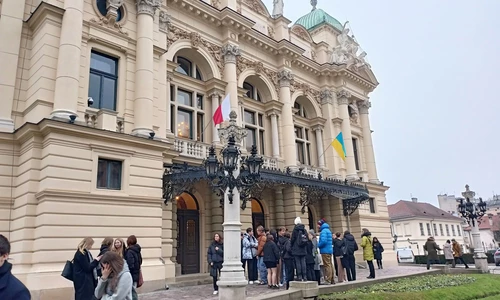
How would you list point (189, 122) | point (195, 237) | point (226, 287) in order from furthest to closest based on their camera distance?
1. point (189, 122)
2. point (195, 237)
3. point (226, 287)

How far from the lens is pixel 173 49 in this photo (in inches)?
750

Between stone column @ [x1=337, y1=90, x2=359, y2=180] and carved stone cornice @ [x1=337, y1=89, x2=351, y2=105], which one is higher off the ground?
carved stone cornice @ [x1=337, y1=89, x2=351, y2=105]

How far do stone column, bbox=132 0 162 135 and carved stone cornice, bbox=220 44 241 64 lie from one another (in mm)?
5076

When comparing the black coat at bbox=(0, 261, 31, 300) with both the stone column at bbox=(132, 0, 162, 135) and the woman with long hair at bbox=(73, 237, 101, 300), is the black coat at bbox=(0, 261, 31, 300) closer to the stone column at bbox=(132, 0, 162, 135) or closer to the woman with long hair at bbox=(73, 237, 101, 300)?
the woman with long hair at bbox=(73, 237, 101, 300)

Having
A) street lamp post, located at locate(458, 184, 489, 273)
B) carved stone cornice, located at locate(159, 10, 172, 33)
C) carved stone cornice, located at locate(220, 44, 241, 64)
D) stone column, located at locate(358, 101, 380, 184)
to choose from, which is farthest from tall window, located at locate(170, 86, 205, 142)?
street lamp post, located at locate(458, 184, 489, 273)

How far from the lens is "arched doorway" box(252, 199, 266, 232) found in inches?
877

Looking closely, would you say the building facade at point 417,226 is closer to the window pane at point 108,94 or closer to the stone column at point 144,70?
the stone column at point 144,70

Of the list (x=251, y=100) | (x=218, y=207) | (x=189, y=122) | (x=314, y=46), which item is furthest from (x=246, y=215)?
(x=314, y=46)

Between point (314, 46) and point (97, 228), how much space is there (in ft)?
71.2

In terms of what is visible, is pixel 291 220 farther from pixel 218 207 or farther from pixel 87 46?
pixel 87 46

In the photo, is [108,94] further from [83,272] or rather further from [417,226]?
[417,226]

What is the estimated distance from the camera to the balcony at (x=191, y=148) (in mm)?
17859

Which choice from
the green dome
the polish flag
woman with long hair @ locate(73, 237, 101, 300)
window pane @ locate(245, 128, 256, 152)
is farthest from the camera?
the green dome

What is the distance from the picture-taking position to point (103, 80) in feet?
51.4
